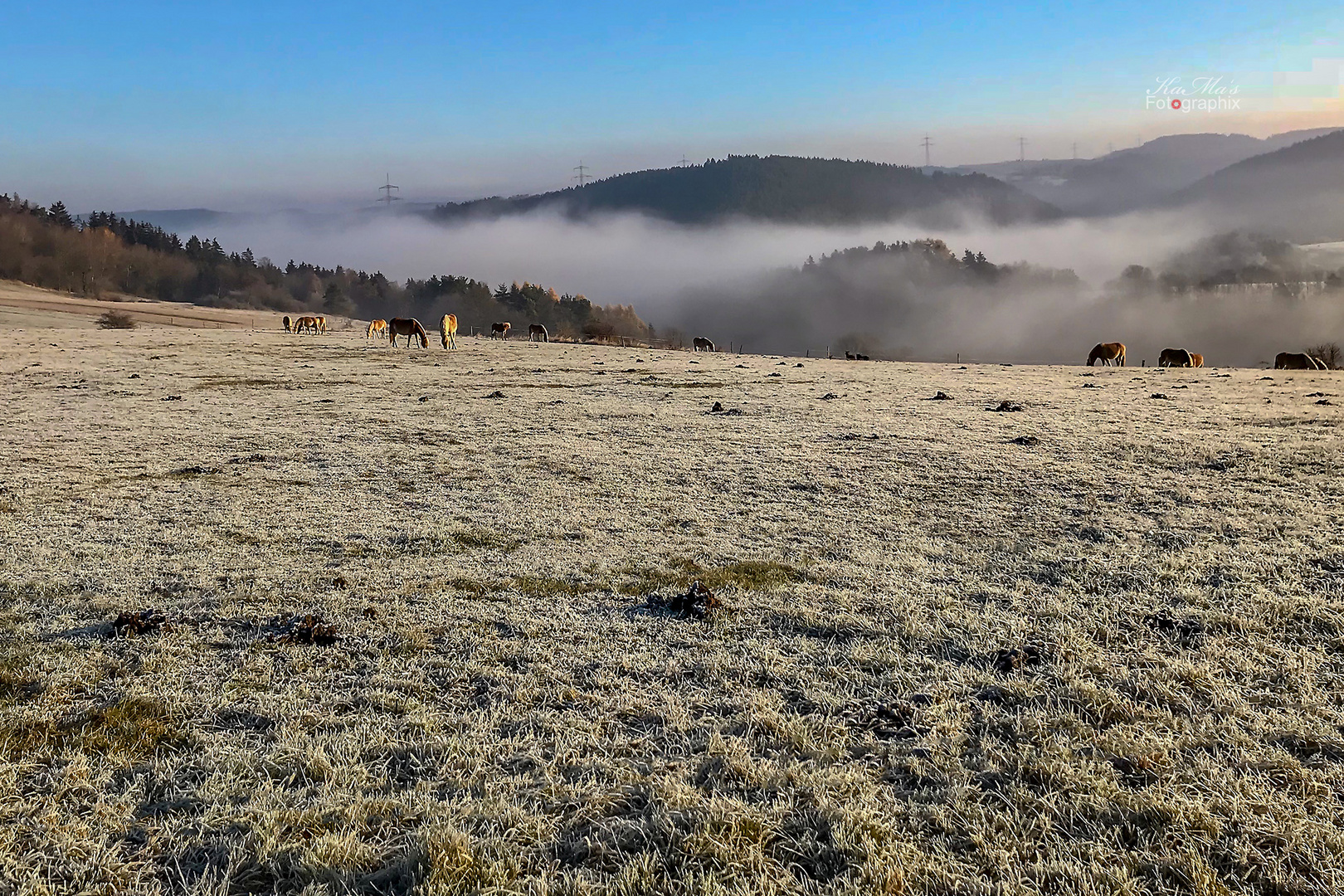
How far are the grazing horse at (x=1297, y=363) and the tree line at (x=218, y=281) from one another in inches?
3019

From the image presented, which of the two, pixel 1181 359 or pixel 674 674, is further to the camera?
pixel 1181 359

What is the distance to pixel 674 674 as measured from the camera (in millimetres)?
5836

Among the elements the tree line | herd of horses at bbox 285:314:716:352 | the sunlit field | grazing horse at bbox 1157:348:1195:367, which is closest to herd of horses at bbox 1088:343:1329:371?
grazing horse at bbox 1157:348:1195:367

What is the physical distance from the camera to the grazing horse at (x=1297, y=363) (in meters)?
44.2

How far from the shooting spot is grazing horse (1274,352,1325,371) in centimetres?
4416

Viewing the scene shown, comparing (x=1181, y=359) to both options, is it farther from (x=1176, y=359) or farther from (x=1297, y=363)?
(x=1297, y=363)

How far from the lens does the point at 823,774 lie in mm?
4480

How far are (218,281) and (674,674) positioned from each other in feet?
549

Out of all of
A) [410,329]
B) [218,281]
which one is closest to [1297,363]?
[410,329]

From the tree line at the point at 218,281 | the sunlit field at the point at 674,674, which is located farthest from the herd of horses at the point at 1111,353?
the tree line at the point at 218,281

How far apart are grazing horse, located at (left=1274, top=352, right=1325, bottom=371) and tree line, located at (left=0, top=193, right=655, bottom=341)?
7669 cm

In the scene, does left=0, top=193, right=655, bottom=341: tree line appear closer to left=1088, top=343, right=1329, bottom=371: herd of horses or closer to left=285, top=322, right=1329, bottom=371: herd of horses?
left=285, top=322, right=1329, bottom=371: herd of horses

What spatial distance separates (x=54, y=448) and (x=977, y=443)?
17.7m

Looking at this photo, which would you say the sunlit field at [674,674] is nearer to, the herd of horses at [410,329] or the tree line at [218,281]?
the herd of horses at [410,329]
